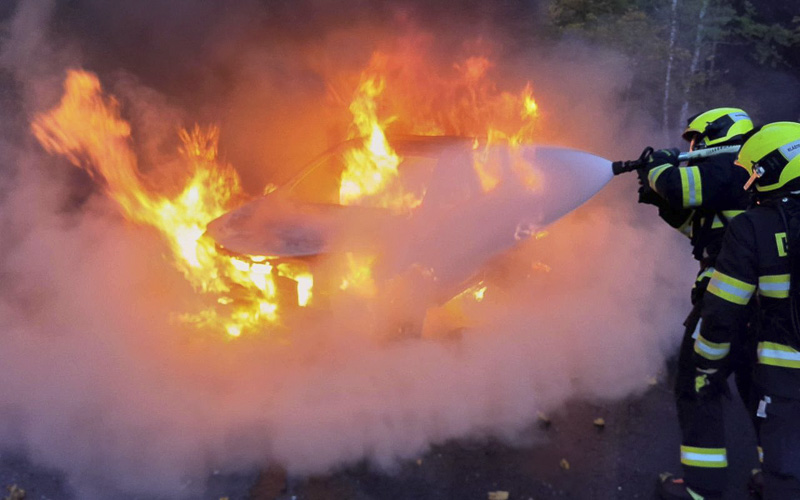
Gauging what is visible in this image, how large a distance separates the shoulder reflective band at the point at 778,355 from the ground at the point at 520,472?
1198 millimetres

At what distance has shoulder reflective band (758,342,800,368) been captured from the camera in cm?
298

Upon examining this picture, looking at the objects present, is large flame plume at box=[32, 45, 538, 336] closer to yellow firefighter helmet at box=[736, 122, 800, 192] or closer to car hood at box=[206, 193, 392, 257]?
car hood at box=[206, 193, 392, 257]

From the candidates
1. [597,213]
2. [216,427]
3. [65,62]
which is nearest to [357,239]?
[216,427]

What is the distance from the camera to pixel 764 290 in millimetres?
3000

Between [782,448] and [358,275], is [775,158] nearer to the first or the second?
[782,448]

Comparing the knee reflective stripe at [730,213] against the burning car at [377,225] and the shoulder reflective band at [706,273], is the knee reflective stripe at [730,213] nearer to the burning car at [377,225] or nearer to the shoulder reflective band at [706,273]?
the shoulder reflective band at [706,273]

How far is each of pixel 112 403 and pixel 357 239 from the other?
82.0 inches

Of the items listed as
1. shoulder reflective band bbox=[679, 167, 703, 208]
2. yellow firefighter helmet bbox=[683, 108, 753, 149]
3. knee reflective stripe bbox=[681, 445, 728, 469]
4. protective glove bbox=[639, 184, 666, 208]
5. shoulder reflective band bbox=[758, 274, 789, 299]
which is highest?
yellow firefighter helmet bbox=[683, 108, 753, 149]

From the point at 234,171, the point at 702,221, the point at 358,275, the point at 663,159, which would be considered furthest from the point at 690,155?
the point at 234,171

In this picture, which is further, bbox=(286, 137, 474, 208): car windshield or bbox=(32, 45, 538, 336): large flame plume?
bbox=(286, 137, 474, 208): car windshield

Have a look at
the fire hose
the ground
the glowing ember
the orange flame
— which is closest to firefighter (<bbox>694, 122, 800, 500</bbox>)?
the fire hose

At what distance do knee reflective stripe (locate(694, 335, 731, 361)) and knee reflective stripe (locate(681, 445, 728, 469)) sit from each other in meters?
0.57

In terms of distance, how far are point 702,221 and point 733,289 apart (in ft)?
2.68

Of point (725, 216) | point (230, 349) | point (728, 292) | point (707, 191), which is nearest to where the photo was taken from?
point (728, 292)
